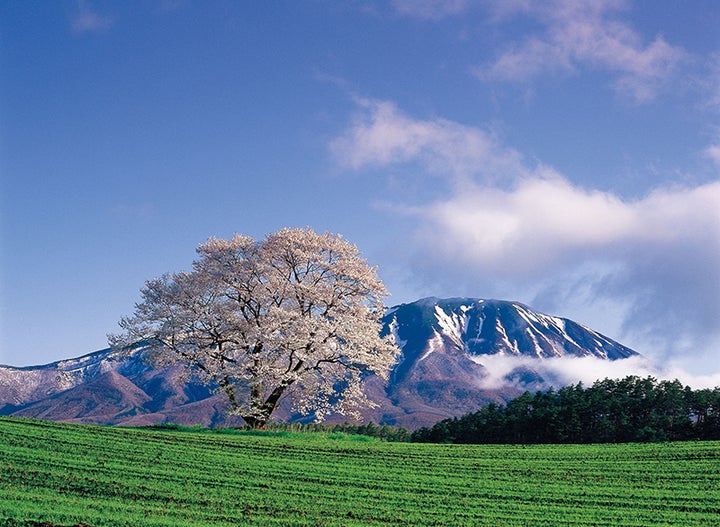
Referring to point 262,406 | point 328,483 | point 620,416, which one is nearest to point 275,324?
point 262,406

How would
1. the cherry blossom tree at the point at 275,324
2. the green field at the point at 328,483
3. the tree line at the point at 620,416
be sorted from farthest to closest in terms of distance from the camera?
1. the tree line at the point at 620,416
2. the cherry blossom tree at the point at 275,324
3. the green field at the point at 328,483

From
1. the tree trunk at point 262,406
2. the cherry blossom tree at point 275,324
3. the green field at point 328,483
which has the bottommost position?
the green field at point 328,483

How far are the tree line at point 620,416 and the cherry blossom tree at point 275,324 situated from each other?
22863mm

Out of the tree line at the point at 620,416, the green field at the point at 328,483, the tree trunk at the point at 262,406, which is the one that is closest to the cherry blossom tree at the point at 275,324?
the tree trunk at the point at 262,406

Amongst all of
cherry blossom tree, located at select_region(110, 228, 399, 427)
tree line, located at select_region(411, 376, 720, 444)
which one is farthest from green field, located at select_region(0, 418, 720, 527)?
tree line, located at select_region(411, 376, 720, 444)

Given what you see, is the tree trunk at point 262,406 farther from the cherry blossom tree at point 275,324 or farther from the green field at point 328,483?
the green field at point 328,483

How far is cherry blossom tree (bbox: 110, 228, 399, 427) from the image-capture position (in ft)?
157

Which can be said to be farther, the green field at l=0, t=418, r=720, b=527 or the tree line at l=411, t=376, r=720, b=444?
the tree line at l=411, t=376, r=720, b=444

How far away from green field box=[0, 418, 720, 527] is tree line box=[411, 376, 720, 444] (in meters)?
28.3

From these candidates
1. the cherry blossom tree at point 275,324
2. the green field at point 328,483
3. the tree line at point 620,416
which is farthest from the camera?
the tree line at point 620,416

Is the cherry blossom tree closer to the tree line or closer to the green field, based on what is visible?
the green field

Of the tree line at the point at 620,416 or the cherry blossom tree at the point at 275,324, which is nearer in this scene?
the cherry blossom tree at the point at 275,324

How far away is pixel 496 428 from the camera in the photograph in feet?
231

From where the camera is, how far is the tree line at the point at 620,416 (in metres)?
62.9
